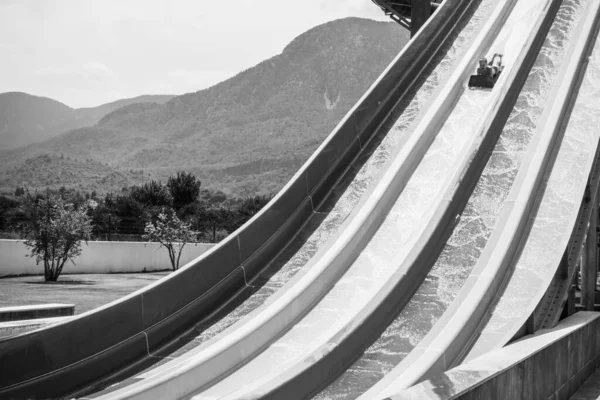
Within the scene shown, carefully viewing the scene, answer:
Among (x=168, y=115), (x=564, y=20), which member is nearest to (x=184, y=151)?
(x=168, y=115)

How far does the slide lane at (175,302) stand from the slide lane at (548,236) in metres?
2.76

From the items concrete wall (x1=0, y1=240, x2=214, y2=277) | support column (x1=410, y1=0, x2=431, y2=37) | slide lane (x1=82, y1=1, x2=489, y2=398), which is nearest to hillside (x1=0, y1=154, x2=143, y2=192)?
concrete wall (x1=0, y1=240, x2=214, y2=277)

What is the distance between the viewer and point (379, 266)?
8203 mm

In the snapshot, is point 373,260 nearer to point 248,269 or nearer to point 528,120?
point 248,269

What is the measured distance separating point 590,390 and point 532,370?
1.97 meters

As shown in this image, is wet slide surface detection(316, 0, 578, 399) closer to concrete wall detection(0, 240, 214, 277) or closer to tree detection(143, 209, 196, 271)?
concrete wall detection(0, 240, 214, 277)

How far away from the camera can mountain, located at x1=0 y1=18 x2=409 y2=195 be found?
8094 cm

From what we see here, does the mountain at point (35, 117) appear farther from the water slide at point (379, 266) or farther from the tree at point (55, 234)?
the water slide at point (379, 266)

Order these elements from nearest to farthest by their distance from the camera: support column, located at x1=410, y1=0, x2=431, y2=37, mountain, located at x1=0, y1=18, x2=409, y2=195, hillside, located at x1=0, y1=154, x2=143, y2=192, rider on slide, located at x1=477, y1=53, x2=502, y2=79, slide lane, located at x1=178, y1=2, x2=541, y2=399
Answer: slide lane, located at x1=178, y1=2, x2=541, y2=399, rider on slide, located at x1=477, y1=53, x2=502, y2=79, support column, located at x1=410, y1=0, x2=431, y2=37, hillside, located at x1=0, y1=154, x2=143, y2=192, mountain, located at x1=0, y1=18, x2=409, y2=195

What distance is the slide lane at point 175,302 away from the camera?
6.27m

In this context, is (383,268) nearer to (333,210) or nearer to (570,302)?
(333,210)

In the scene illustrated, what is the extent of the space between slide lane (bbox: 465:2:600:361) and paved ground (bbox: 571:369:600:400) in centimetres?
83

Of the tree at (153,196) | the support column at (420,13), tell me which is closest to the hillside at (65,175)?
the tree at (153,196)

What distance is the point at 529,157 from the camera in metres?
9.19
